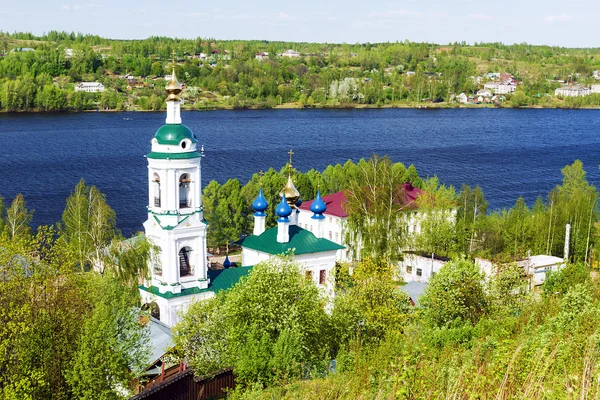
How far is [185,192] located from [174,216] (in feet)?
1.93

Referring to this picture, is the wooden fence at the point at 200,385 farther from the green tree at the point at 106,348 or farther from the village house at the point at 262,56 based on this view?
the village house at the point at 262,56

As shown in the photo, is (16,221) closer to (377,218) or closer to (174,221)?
(174,221)

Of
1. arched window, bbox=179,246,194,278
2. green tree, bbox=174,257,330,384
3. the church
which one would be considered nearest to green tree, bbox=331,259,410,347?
green tree, bbox=174,257,330,384

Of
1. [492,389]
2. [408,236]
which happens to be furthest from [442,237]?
[492,389]

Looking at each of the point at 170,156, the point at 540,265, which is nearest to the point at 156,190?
the point at 170,156

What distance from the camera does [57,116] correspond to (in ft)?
218

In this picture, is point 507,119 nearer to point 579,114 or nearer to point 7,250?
point 579,114

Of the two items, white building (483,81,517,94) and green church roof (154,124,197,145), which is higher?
green church roof (154,124,197,145)

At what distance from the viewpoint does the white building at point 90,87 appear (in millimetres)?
80425

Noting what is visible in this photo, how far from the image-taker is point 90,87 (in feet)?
268

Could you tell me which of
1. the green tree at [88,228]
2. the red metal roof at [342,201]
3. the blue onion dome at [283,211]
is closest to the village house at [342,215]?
the red metal roof at [342,201]

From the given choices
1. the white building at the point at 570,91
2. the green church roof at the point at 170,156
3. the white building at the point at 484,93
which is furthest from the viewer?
the white building at the point at 570,91

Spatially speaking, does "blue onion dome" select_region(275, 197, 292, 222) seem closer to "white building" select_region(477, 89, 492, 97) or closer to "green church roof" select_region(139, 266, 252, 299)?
"green church roof" select_region(139, 266, 252, 299)

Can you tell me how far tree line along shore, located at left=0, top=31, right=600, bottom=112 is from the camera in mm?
76312
